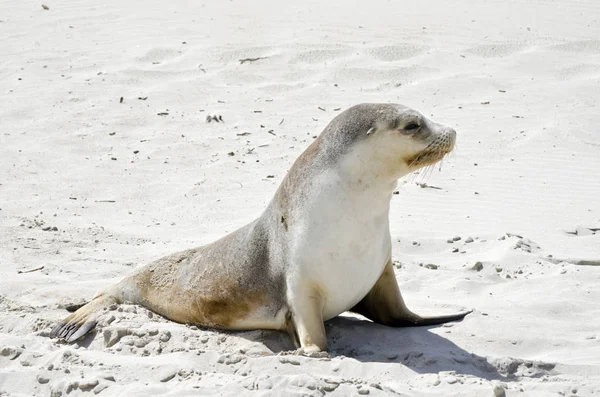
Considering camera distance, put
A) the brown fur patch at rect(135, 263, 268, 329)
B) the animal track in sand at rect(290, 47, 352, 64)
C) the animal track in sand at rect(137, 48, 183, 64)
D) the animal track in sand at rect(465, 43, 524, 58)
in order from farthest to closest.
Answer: the animal track in sand at rect(137, 48, 183, 64), the animal track in sand at rect(290, 47, 352, 64), the animal track in sand at rect(465, 43, 524, 58), the brown fur patch at rect(135, 263, 268, 329)

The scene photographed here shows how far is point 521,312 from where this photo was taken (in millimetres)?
5449

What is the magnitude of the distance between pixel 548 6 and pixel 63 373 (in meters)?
10.1

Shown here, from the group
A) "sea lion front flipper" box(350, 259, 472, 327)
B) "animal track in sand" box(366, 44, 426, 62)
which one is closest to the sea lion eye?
"sea lion front flipper" box(350, 259, 472, 327)

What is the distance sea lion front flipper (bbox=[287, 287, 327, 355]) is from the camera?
484 cm

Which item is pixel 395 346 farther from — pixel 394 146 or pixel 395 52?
pixel 395 52

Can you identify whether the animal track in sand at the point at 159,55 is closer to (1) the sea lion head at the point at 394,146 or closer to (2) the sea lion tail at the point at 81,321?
(2) the sea lion tail at the point at 81,321

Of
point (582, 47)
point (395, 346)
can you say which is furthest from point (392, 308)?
point (582, 47)

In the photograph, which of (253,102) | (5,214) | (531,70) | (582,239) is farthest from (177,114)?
(582,239)

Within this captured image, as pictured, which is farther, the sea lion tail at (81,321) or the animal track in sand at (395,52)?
the animal track in sand at (395,52)

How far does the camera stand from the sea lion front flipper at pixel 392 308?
5.34 metres

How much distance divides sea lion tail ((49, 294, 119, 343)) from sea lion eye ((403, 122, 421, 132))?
79.8 inches

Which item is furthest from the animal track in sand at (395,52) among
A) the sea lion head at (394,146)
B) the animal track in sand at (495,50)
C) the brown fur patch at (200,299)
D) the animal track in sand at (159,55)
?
the sea lion head at (394,146)

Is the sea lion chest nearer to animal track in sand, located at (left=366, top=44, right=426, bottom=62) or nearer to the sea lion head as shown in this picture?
the sea lion head

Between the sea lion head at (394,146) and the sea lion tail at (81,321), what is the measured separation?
1.71 metres
